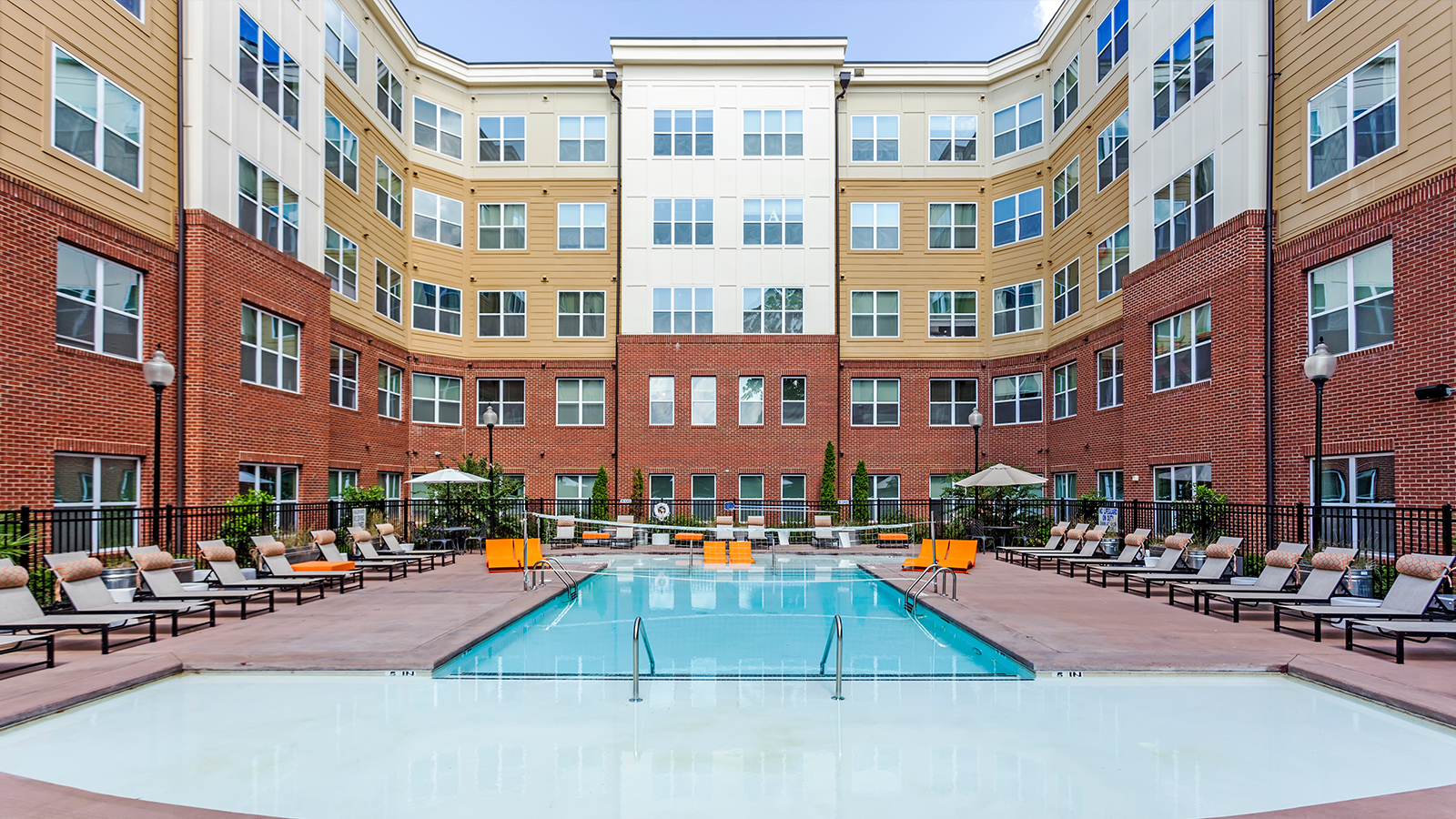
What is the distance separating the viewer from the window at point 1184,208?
19.4 meters

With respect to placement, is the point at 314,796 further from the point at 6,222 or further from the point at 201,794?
the point at 6,222

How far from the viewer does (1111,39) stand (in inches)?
982

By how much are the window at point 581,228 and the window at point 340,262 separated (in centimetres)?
806

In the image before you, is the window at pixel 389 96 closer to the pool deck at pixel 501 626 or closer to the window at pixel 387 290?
the window at pixel 387 290

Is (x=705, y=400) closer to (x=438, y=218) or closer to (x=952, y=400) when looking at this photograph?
(x=952, y=400)

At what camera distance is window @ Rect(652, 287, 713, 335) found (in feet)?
102

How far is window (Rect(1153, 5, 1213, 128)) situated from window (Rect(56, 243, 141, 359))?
22669mm

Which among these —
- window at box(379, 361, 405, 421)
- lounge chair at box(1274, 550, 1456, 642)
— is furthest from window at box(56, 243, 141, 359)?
lounge chair at box(1274, 550, 1456, 642)

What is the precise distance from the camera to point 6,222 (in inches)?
519

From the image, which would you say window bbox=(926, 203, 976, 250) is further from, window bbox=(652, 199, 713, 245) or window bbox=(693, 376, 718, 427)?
window bbox=(693, 376, 718, 427)

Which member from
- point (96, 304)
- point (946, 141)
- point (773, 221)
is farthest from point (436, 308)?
point (946, 141)

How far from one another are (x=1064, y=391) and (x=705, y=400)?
12.2m

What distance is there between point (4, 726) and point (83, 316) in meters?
10.4

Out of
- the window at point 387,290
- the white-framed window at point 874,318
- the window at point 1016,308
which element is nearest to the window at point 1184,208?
the window at point 1016,308
